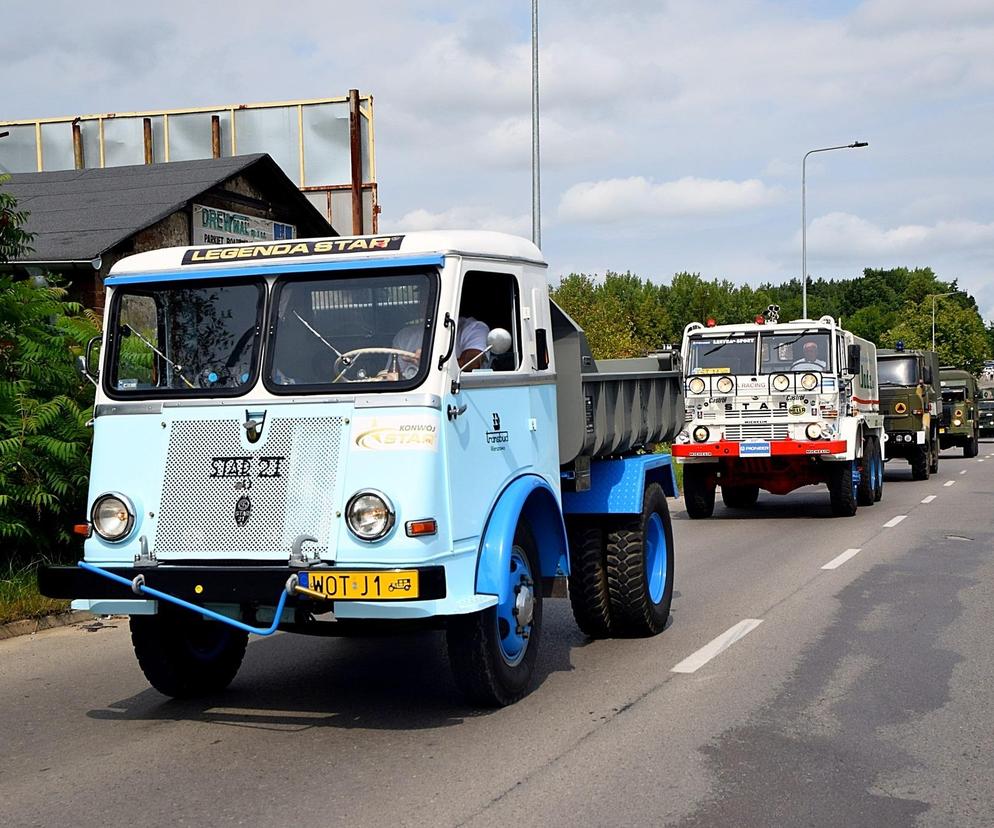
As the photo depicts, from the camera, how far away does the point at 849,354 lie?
17.8m

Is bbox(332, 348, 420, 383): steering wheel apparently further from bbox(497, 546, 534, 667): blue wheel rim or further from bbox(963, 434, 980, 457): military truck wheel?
bbox(963, 434, 980, 457): military truck wheel

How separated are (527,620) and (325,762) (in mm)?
1533

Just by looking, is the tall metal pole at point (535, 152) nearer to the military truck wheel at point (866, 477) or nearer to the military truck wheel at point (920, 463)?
the military truck wheel at point (866, 477)

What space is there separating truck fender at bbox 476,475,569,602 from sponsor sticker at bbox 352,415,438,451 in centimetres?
63

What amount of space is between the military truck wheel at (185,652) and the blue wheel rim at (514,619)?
1.48m

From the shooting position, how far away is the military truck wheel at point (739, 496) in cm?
1959

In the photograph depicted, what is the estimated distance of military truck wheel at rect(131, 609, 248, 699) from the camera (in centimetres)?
680

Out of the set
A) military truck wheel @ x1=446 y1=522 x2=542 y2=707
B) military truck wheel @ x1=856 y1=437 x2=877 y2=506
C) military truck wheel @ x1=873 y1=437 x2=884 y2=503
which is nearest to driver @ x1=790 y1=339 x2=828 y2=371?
military truck wheel @ x1=856 y1=437 x2=877 y2=506

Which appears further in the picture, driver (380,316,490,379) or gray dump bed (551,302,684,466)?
gray dump bed (551,302,684,466)

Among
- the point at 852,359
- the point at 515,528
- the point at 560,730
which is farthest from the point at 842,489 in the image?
the point at 560,730

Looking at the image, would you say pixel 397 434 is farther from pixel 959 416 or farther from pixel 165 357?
pixel 959 416

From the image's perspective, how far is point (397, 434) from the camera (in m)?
5.98

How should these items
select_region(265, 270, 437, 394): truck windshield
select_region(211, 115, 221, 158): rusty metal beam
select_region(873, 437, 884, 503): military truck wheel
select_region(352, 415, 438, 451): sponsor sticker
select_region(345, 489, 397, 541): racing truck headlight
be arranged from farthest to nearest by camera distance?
1. select_region(211, 115, 221, 158): rusty metal beam
2. select_region(873, 437, 884, 503): military truck wheel
3. select_region(265, 270, 437, 394): truck windshield
4. select_region(352, 415, 438, 451): sponsor sticker
5. select_region(345, 489, 397, 541): racing truck headlight

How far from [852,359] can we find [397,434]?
12941mm
